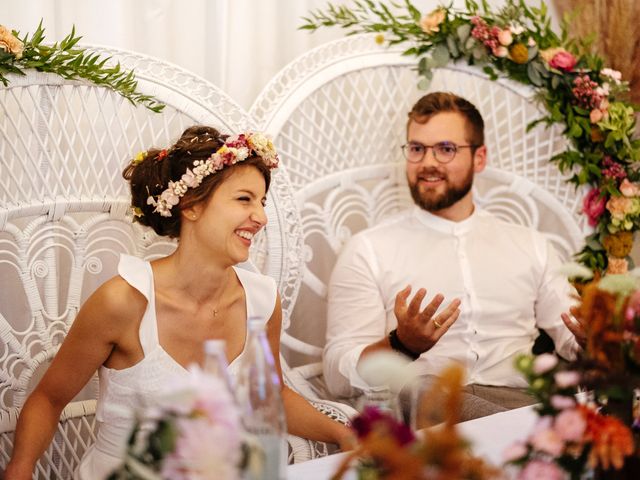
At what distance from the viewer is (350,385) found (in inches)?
92.3

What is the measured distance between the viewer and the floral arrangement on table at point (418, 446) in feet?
2.82

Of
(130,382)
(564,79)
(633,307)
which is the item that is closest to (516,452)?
(633,307)

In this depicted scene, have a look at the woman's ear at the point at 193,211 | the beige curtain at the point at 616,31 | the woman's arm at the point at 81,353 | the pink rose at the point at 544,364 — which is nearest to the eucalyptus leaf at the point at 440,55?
the beige curtain at the point at 616,31

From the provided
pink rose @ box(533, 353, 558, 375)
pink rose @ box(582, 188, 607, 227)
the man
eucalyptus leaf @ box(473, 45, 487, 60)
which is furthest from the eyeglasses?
pink rose @ box(533, 353, 558, 375)

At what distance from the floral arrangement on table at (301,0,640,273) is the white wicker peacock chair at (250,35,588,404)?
2.1 inches

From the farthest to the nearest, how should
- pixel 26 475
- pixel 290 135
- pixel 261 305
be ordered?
1. pixel 290 135
2. pixel 261 305
3. pixel 26 475

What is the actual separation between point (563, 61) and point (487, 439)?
1.68 meters

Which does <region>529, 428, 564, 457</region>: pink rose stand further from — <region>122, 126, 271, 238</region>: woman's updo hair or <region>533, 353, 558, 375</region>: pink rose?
<region>122, 126, 271, 238</region>: woman's updo hair

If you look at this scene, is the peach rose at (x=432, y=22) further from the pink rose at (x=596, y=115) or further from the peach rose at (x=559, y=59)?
the pink rose at (x=596, y=115)

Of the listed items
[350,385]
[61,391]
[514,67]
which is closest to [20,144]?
[61,391]

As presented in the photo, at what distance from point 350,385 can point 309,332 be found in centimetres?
50

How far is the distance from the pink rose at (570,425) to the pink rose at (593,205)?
199cm

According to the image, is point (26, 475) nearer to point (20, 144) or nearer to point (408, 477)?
point (20, 144)

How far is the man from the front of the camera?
247 cm
